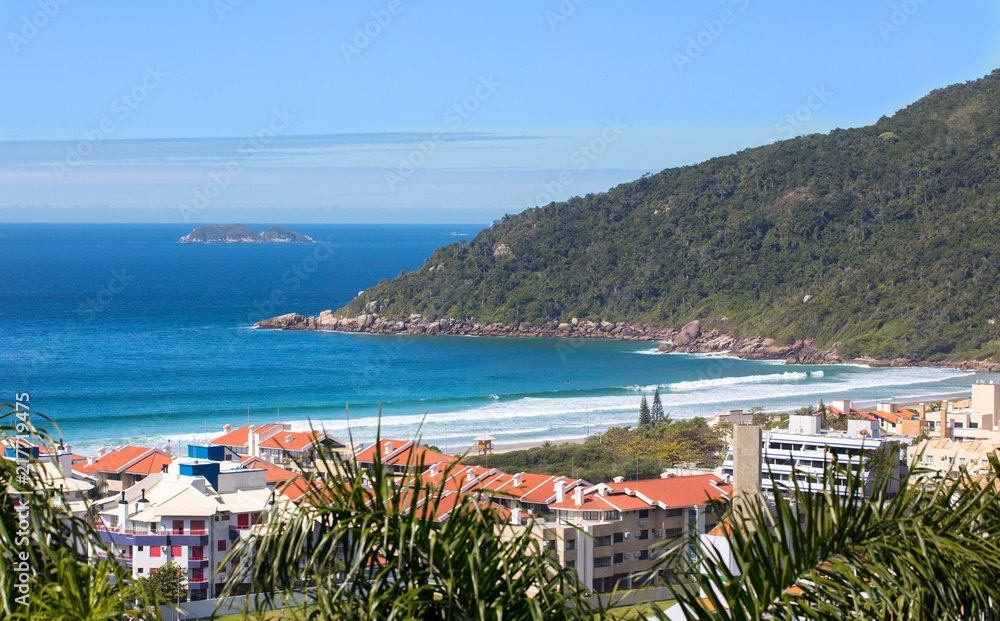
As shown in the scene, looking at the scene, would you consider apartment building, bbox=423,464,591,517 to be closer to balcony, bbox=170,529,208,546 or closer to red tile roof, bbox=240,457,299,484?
red tile roof, bbox=240,457,299,484

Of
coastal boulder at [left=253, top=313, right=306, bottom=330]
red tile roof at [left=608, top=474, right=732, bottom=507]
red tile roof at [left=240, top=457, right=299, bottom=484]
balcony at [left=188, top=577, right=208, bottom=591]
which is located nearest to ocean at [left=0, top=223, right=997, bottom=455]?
coastal boulder at [left=253, top=313, right=306, bottom=330]

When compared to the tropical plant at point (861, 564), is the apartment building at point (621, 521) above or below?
below

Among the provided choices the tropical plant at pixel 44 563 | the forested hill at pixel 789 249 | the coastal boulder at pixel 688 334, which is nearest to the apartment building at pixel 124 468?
the tropical plant at pixel 44 563

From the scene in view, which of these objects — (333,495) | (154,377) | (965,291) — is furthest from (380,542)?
(965,291)

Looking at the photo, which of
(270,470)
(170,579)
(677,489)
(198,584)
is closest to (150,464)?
(270,470)

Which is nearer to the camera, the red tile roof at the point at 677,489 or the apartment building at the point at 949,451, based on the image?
the red tile roof at the point at 677,489

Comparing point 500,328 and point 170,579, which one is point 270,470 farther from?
point 500,328

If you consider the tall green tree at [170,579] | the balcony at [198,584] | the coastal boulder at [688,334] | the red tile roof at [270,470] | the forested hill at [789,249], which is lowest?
the balcony at [198,584]

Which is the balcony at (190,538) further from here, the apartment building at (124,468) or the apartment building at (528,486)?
the apartment building at (124,468)
